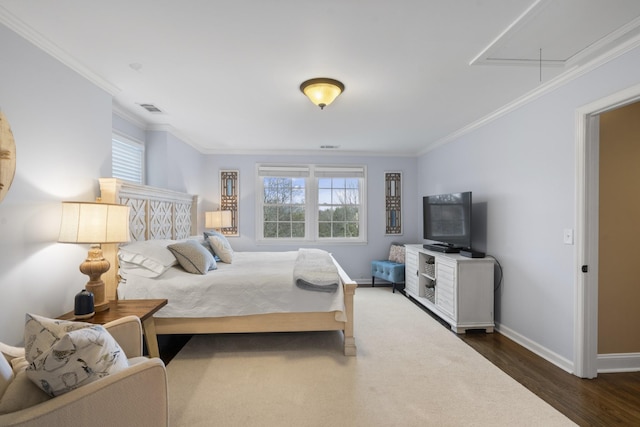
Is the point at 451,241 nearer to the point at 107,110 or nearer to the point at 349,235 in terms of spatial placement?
the point at 349,235

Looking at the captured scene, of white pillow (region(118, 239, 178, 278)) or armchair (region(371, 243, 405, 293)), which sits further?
armchair (region(371, 243, 405, 293))

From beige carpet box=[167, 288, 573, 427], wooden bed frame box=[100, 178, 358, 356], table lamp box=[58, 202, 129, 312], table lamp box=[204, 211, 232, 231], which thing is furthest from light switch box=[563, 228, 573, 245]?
table lamp box=[204, 211, 232, 231]

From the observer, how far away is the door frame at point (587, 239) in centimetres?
235

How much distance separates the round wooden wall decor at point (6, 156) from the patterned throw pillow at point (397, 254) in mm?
4813

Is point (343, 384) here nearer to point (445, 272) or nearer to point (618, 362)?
point (445, 272)

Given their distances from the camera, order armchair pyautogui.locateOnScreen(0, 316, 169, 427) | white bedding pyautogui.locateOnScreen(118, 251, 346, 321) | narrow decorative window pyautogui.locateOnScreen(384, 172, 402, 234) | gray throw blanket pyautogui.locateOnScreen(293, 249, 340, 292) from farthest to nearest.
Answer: narrow decorative window pyautogui.locateOnScreen(384, 172, 402, 234), gray throw blanket pyautogui.locateOnScreen(293, 249, 340, 292), white bedding pyautogui.locateOnScreen(118, 251, 346, 321), armchair pyautogui.locateOnScreen(0, 316, 169, 427)

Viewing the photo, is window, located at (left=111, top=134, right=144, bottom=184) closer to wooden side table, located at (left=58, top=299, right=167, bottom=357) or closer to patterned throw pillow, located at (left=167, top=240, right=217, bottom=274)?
patterned throw pillow, located at (left=167, top=240, right=217, bottom=274)

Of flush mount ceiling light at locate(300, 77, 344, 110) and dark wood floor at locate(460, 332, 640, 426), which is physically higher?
flush mount ceiling light at locate(300, 77, 344, 110)

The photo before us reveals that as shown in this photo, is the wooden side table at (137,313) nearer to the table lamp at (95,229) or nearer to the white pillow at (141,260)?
the table lamp at (95,229)

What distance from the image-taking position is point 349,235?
5648 mm

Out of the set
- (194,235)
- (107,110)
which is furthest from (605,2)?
(194,235)

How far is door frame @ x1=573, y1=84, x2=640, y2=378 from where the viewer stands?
7.72 feet

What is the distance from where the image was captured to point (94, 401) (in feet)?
3.89

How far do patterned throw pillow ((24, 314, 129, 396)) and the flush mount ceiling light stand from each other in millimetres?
2237
